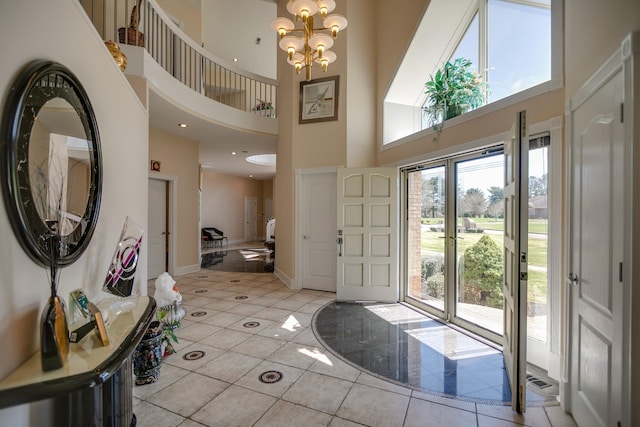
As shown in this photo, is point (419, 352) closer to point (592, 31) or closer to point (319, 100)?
point (592, 31)

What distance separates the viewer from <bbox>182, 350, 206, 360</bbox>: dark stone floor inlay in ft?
9.29

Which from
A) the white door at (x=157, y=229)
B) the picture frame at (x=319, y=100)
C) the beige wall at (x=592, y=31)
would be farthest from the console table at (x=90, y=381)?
the white door at (x=157, y=229)

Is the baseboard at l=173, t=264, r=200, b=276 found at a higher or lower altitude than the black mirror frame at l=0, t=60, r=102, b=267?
lower

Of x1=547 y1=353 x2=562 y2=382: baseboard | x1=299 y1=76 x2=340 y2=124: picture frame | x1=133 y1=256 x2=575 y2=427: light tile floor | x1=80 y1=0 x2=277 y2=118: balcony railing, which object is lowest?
x1=133 y1=256 x2=575 y2=427: light tile floor

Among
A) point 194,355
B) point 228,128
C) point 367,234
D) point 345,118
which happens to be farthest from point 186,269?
point 345,118

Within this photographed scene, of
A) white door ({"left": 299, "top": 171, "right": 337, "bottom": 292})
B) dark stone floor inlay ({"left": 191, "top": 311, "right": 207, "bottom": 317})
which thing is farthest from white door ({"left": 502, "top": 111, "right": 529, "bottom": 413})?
dark stone floor inlay ({"left": 191, "top": 311, "right": 207, "bottom": 317})

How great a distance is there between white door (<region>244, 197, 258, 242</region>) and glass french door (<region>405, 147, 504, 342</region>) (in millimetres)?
9352

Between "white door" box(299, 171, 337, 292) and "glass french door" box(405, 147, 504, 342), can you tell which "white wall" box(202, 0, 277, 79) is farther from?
"glass french door" box(405, 147, 504, 342)

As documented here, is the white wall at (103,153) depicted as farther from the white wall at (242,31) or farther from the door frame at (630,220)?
the white wall at (242,31)

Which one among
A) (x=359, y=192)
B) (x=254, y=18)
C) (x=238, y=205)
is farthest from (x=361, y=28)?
(x=238, y=205)

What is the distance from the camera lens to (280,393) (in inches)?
91.0

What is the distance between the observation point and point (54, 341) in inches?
44.1

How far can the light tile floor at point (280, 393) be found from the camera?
6.65 feet

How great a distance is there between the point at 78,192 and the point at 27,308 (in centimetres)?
68
